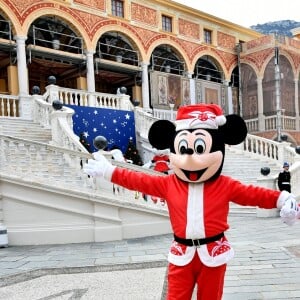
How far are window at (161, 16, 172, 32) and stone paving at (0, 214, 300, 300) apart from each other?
17596 millimetres

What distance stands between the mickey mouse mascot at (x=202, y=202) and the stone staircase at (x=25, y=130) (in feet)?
27.8

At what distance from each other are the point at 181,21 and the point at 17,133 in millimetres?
15347

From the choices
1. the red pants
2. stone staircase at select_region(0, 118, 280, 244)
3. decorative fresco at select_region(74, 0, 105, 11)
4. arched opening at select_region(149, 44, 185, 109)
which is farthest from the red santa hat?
decorative fresco at select_region(74, 0, 105, 11)

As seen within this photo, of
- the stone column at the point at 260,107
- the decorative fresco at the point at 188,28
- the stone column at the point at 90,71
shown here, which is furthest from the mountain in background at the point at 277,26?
the stone column at the point at 90,71

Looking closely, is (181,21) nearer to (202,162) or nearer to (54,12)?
(54,12)

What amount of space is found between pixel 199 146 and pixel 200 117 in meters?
0.26

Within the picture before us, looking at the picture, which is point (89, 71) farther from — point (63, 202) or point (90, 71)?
point (63, 202)

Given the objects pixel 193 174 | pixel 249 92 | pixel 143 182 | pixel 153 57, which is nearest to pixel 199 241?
pixel 193 174

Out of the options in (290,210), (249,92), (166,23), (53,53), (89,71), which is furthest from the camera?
(249,92)

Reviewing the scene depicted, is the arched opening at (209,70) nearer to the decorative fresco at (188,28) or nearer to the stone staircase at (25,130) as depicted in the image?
the decorative fresco at (188,28)

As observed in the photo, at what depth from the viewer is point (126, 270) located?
4.90 m

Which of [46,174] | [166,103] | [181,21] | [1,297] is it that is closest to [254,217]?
[46,174]

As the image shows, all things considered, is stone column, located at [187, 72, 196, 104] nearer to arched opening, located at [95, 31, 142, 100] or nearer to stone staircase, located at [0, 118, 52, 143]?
arched opening, located at [95, 31, 142, 100]

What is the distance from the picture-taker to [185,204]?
2865mm
